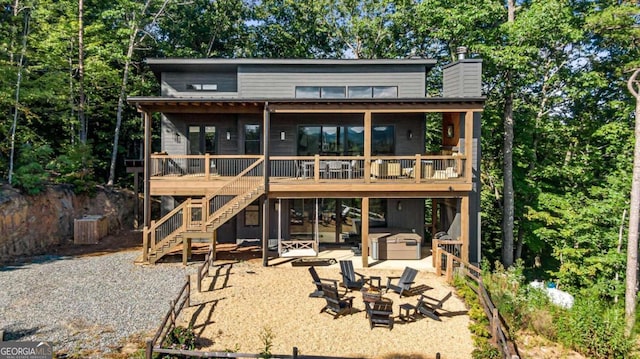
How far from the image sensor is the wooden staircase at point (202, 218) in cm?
1304

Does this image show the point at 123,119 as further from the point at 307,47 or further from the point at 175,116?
the point at 307,47

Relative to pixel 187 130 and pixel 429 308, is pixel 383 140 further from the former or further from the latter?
pixel 187 130

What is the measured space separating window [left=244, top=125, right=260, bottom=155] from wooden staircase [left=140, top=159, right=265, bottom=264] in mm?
2979

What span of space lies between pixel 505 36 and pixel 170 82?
18.2 m

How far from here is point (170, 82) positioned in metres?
17.5

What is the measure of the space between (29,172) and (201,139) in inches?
301

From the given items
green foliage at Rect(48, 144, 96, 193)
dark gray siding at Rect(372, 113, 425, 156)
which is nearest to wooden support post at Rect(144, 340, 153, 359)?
dark gray siding at Rect(372, 113, 425, 156)

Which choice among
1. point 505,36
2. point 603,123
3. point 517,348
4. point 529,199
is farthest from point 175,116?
point 603,123

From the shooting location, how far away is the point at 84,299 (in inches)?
393

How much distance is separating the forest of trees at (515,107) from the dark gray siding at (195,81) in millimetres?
5766

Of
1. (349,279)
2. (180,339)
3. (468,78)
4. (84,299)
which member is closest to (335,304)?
(349,279)

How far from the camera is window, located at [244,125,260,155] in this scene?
16.5m

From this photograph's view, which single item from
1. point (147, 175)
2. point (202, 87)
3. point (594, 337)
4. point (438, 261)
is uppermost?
point (202, 87)

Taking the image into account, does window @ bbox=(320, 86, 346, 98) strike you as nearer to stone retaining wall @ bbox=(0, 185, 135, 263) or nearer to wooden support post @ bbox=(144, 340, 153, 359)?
wooden support post @ bbox=(144, 340, 153, 359)
